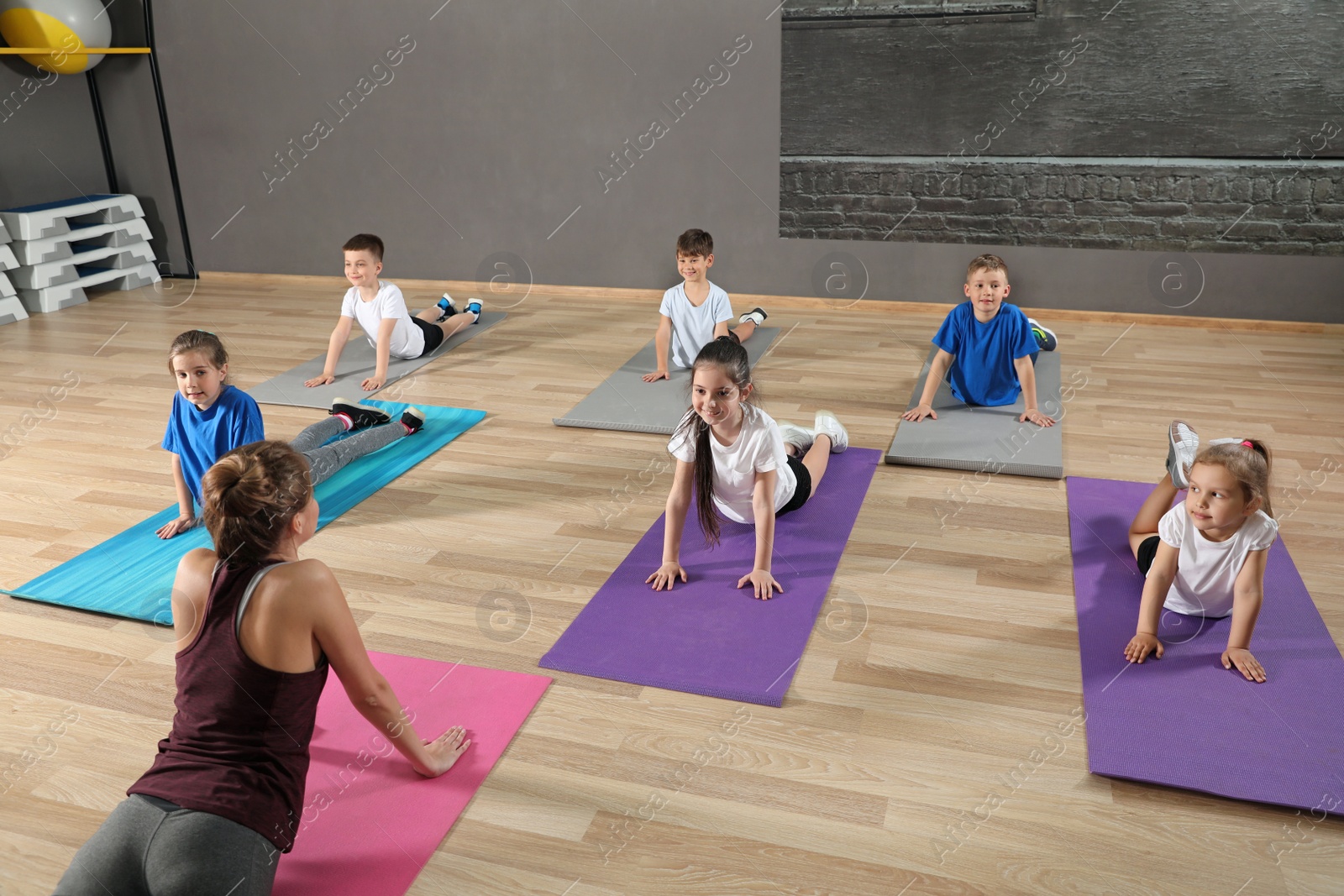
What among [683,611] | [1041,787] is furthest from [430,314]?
[1041,787]

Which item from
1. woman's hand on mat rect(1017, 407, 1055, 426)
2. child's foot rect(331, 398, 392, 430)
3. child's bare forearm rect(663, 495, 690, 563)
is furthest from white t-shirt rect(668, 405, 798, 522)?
child's foot rect(331, 398, 392, 430)

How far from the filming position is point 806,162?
4.87m

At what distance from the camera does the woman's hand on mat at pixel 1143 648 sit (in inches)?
81.0

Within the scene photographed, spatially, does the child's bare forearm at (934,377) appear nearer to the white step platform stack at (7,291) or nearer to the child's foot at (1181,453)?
the child's foot at (1181,453)

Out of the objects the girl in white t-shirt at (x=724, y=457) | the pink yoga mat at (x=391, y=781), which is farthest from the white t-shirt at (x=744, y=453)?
the pink yoga mat at (x=391, y=781)

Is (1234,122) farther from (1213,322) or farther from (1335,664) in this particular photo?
(1335,664)

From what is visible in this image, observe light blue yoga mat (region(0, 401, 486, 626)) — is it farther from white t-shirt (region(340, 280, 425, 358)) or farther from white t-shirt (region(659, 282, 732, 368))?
white t-shirt (region(659, 282, 732, 368))

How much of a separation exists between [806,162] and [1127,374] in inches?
75.2

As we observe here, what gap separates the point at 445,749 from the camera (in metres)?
1.82

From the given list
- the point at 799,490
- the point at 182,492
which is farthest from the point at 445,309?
the point at 799,490

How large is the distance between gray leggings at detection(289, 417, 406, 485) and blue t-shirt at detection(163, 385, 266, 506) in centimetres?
39

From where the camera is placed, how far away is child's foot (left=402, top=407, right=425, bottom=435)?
3.50 m

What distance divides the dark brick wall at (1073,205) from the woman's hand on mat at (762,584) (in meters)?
3.03

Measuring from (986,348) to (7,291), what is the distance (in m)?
5.13
